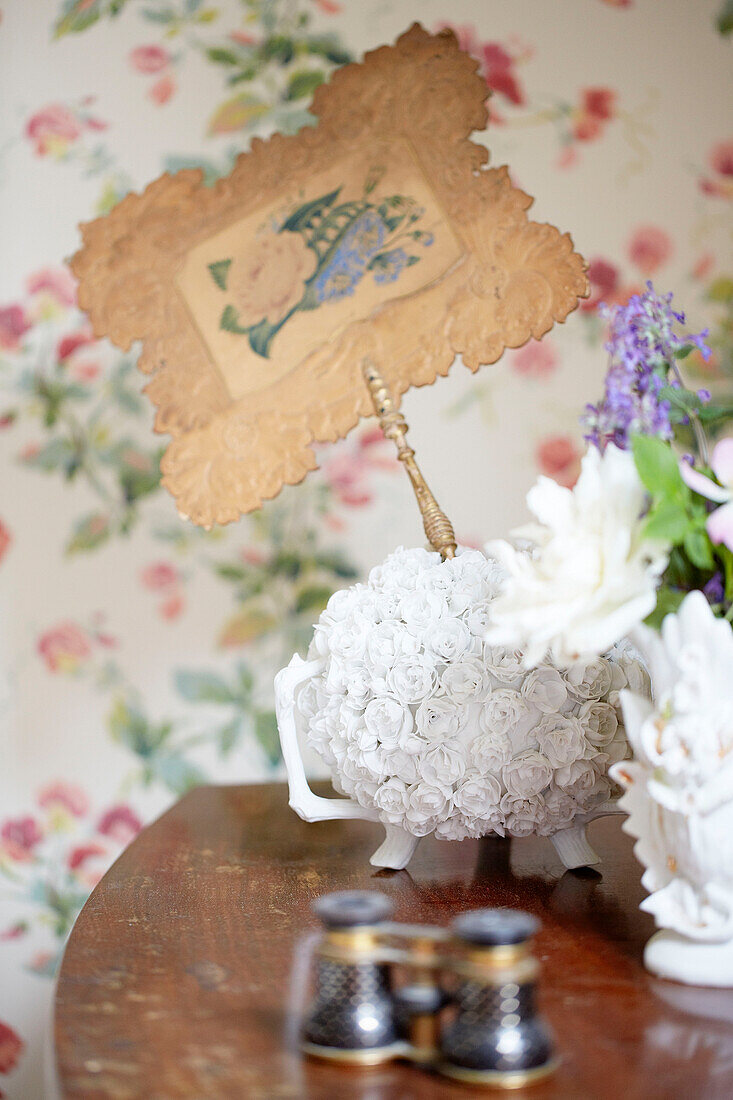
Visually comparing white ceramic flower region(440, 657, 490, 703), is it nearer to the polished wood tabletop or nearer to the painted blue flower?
the polished wood tabletop

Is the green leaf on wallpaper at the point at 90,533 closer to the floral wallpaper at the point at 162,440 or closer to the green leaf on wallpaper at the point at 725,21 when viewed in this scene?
the floral wallpaper at the point at 162,440

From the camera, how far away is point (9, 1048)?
154cm

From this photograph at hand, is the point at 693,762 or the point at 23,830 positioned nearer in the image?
the point at 693,762

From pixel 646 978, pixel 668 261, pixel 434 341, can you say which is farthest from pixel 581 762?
pixel 668 261

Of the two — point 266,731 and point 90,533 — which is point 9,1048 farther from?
point 90,533

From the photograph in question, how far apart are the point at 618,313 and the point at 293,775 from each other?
49 centimetres

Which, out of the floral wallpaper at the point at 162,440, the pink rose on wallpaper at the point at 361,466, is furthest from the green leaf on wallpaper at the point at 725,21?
the pink rose on wallpaper at the point at 361,466

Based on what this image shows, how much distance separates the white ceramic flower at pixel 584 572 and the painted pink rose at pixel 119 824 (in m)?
1.16

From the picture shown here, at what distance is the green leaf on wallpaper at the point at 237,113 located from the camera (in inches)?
64.0

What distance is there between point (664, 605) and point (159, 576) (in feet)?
3.57

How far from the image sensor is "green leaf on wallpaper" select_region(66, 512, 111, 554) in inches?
63.1

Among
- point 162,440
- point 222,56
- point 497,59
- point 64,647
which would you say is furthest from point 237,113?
point 64,647

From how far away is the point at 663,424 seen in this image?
65 cm

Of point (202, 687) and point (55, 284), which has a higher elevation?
point (55, 284)
